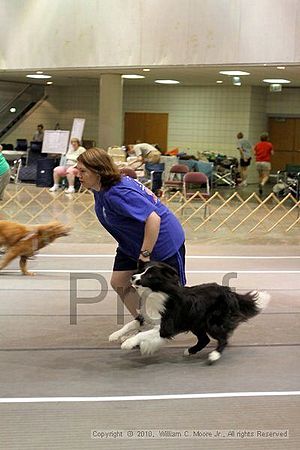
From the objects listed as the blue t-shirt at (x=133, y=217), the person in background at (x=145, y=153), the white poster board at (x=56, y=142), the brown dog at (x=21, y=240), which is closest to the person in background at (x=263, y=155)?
the person in background at (x=145, y=153)

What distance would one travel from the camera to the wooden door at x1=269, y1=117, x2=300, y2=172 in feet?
76.9

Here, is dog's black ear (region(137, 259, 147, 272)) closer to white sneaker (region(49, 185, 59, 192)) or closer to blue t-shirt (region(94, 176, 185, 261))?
blue t-shirt (region(94, 176, 185, 261))

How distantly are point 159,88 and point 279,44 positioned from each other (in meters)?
10.2

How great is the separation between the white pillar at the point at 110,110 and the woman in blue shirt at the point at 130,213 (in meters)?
13.1

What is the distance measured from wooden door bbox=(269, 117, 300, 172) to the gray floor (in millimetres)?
16760

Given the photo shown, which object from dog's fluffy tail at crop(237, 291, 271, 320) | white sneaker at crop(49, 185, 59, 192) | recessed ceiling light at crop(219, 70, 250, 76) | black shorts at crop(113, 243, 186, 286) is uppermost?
recessed ceiling light at crop(219, 70, 250, 76)

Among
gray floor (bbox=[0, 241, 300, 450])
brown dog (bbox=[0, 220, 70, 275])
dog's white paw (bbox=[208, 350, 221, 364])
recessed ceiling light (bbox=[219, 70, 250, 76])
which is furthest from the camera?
recessed ceiling light (bbox=[219, 70, 250, 76])

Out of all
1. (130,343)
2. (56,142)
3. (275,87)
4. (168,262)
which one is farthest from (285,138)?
(130,343)

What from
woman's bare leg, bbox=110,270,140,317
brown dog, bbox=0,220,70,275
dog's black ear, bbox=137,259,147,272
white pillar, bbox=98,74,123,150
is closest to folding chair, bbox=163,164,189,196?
white pillar, bbox=98,74,123,150

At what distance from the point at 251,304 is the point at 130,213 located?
116cm

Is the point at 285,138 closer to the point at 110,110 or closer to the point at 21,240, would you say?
the point at 110,110

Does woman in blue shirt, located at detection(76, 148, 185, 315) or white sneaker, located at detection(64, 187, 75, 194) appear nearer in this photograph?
woman in blue shirt, located at detection(76, 148, 185, 315)

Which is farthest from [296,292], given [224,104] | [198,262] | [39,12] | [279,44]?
[224,104]

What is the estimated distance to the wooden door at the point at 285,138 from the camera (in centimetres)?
2345
